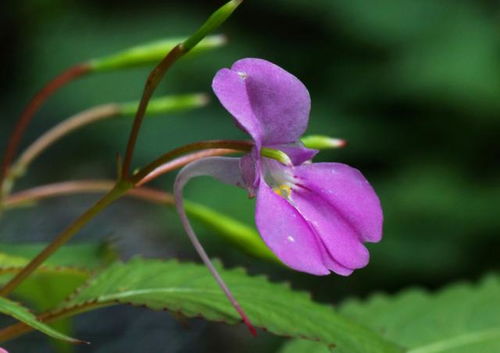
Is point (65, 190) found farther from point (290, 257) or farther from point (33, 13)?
point (33, 13)

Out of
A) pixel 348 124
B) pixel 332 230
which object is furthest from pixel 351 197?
pixel 348 124

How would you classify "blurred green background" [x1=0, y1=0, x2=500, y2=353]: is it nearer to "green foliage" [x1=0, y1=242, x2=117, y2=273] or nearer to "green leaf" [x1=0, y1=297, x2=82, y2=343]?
"green foliage" [x1=0, y1=242, x2=117, y2=273]

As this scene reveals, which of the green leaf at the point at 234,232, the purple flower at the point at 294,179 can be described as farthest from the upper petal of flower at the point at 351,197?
the green leaf at the point at 234,232

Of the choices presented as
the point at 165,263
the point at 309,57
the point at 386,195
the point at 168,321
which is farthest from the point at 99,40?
the point at 165,263

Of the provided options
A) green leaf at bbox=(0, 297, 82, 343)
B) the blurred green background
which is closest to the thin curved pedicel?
green leaf at bbox=(0, 297, 82, 343)

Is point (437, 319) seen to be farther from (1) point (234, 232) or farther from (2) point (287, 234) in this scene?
(2) point (287, 234)
